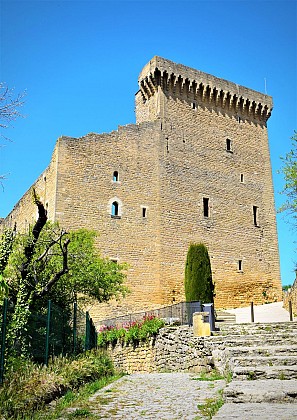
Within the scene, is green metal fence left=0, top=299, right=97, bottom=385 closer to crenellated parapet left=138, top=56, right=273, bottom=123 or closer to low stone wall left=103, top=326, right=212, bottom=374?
low stone wall left=103, top=326, right=212, bottom=374

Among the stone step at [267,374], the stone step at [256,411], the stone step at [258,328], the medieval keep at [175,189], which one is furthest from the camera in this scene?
the medieval keep at [175,189]

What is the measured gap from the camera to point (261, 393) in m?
6.54

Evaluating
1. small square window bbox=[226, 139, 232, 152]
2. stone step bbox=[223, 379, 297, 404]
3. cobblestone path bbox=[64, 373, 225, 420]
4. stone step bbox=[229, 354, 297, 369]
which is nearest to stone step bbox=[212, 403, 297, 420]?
stone step bbox=[223, 379, 297, 404]

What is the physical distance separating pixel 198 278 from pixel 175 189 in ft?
20.6

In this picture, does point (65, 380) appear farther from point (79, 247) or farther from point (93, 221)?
point (93, 221)

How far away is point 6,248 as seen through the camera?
37.2 ft

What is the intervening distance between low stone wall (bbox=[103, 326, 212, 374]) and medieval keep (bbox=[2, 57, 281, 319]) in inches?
186

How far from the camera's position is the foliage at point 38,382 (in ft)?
21.1

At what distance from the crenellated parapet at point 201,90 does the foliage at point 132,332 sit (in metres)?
13.4

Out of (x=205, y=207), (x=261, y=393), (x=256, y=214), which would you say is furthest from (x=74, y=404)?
(x=256, y=214)

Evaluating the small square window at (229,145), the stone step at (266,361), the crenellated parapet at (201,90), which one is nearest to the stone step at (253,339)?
the stone step at (266,361)

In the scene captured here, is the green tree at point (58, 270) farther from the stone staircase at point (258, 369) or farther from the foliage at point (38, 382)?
the stone staircase at point (258, 369)

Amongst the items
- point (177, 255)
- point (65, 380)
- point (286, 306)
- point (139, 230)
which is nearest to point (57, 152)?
point (139, 230)

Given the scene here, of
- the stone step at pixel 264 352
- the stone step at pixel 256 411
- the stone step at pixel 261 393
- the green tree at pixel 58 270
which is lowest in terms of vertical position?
the stone step at pixel 256 411
